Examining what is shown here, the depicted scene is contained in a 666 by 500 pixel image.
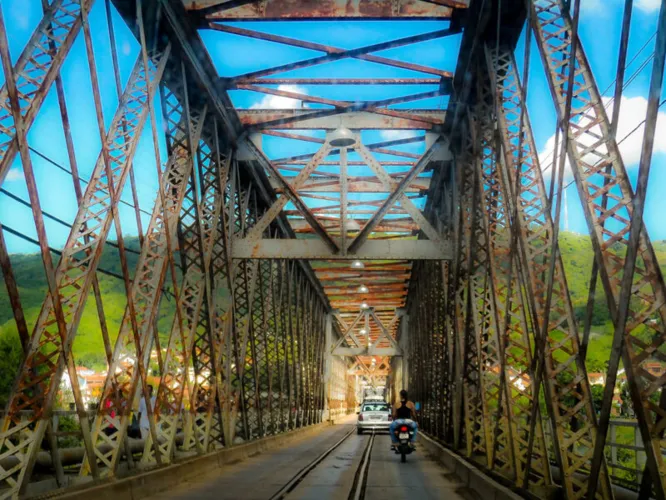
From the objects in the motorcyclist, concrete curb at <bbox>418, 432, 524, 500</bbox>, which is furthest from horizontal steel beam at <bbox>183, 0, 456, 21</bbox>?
the motorcyclist

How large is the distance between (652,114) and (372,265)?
23.7 meters

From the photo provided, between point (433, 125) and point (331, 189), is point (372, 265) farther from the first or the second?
point (433, 125)

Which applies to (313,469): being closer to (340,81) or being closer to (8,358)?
(340,81)

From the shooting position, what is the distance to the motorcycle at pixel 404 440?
14367mm

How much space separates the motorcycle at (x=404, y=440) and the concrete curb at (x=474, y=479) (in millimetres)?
771

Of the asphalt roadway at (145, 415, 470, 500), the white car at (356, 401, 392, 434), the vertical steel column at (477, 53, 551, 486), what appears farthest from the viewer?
the white car at (356, 401, 392, 434)

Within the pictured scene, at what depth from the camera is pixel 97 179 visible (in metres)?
8.09

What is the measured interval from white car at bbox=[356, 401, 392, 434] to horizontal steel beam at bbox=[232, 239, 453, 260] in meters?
17.2

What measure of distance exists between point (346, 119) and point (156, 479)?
8.46 m

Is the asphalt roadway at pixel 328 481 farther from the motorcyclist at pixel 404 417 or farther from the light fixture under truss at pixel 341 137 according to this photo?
the light fixture under truss at pixel 341 137

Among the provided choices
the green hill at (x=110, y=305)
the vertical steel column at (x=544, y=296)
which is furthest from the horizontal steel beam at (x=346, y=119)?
the green hill at (x=110, y=305)

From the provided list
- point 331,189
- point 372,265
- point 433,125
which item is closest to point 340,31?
point 433,125

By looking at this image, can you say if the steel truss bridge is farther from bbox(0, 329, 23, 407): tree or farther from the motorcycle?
bbox(0, 329, 23, 407): tree

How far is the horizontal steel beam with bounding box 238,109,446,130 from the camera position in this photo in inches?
546
